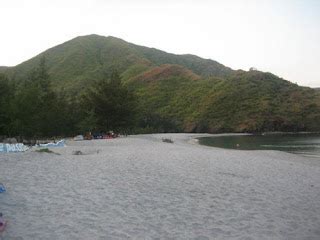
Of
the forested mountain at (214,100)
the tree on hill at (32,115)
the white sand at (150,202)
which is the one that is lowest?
the white sand at (150,202)

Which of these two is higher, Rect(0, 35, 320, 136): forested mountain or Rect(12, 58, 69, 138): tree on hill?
Rect(0, 35, 320, 136): forested mountain

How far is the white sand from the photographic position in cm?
855

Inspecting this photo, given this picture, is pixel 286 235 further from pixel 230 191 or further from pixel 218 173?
pixel 218 173

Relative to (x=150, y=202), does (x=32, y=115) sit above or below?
above

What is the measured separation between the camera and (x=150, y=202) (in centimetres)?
1116

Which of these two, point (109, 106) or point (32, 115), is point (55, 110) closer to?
point (32, 115)

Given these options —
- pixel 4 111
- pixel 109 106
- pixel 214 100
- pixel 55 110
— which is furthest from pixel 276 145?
pixel 214 100

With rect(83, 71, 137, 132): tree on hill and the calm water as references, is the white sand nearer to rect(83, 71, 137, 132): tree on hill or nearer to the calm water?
the calm water

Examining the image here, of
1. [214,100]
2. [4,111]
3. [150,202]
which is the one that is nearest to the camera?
[150,202]

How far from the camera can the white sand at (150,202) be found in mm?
8547

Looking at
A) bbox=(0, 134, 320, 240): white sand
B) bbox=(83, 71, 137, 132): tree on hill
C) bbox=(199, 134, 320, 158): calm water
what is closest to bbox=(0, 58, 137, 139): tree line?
bbox=(83, 71, 137, 132): tree on hill

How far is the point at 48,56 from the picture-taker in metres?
196

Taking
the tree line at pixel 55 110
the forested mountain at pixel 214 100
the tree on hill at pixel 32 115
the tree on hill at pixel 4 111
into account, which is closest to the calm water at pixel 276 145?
the tree line at pixel 55 110

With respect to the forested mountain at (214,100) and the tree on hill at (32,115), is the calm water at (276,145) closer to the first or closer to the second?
the tree on hill at (32,115)
